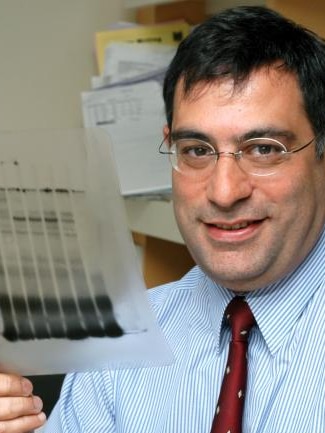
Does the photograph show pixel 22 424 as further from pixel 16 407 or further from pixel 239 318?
pixel 239 318

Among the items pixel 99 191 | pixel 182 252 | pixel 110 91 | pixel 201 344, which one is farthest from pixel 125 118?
pixel 99 191

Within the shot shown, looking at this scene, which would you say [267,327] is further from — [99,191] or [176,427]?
[99,191]

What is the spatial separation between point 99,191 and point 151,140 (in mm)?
811

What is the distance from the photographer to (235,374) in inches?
29.9

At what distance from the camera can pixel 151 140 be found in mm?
1386

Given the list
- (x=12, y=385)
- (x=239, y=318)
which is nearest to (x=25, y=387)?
(x=12, y=385)

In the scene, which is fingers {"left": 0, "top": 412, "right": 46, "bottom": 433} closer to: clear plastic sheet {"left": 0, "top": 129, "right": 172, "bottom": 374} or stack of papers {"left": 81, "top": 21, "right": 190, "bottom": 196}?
clear plastic sheet {"left": 0, "top": 129, "right": 172, "bottom": 374}

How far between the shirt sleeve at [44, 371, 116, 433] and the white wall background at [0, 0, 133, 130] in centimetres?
63

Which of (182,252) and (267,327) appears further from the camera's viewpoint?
(182,252)

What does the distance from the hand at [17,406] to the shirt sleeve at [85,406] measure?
253mm

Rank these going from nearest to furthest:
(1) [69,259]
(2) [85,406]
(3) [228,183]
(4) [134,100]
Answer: (1) [69,259]
(3) [228,183]
(2) [85,406]
(4) [134,100]

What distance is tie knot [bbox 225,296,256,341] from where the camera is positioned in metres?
0.80

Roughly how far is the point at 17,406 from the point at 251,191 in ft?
1.19

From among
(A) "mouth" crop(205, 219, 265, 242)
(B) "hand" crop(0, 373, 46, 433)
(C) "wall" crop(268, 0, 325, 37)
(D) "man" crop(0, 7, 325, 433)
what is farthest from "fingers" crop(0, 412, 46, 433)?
(C) "wall" crop(268, 0, 325, 37)
